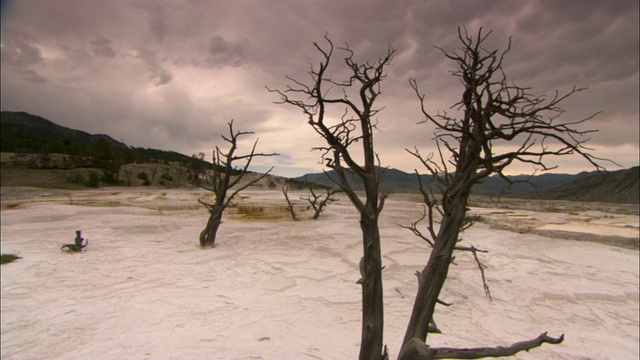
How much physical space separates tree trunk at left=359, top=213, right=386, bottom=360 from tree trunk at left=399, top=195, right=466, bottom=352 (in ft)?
Result: 0.94

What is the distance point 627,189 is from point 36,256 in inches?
3093

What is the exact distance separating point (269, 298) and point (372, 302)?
394 cm

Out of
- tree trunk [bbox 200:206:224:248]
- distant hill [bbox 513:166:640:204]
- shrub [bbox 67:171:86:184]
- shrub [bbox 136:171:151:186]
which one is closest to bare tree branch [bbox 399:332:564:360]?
tree trunk [bbox 200:206:224:248]

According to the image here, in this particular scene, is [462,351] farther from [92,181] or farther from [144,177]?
[144,177]

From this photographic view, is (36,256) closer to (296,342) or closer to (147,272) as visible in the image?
(147,272)

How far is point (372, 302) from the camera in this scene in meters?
2.84

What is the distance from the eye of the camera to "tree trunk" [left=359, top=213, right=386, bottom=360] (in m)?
2.80

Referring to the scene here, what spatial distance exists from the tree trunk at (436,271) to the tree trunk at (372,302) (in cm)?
29

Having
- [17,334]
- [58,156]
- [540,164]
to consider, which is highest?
[58,156]

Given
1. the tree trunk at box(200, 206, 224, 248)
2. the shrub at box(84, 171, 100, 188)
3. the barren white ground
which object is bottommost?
the barren white ground

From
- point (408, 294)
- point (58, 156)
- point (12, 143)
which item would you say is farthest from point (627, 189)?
point (12, 143)

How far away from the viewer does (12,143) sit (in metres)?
47.7

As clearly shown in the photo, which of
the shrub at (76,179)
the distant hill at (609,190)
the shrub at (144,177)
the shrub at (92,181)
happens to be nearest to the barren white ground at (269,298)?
the shrub at (92,181)

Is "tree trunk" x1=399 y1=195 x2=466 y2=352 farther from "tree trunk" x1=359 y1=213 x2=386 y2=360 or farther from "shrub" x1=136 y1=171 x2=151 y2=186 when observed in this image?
"shrub" x1=136 y1=171 x2=151 y2=186
